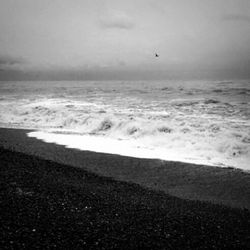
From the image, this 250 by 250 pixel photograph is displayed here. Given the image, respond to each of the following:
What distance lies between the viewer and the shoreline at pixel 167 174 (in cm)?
696

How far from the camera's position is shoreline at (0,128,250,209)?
696 centimetres

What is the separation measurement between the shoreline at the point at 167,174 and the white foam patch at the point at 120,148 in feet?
1.97

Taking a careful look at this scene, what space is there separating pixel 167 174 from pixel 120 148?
3.73 metres

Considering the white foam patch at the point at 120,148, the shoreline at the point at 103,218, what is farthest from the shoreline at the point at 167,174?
the shoreline at the point at 103,218

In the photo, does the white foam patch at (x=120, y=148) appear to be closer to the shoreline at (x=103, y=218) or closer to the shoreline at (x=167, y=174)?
the shoreline at (x=167, y=174)

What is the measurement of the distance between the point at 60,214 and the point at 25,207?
0.57 meters

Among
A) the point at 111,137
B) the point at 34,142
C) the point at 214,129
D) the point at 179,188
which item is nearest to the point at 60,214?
the point at 179,188

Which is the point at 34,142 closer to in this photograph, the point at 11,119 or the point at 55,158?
the point at 55,158

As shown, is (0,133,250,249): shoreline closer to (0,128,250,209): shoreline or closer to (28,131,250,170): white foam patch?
(0,128,250,209): shoreline

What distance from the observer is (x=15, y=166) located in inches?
278

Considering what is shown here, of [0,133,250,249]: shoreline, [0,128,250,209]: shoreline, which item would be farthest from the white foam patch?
[0,133,250,249]: shoreline

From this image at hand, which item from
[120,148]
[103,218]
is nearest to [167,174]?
[120,148]

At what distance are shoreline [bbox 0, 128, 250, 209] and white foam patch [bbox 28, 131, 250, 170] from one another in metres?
0.60

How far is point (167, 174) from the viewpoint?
838cm
